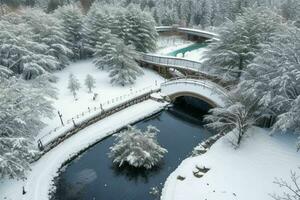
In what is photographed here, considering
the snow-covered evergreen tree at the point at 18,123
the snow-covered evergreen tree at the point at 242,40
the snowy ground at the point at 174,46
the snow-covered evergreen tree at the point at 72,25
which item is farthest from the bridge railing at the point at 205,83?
the snow-covered evergreen tree at the point at 72,25

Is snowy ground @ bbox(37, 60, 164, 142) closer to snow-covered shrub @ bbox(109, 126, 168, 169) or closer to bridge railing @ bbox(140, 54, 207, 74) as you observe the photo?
bridge railing @ bbox(140, 54, 207, 74)

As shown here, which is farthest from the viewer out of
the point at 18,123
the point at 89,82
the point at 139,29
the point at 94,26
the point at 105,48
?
the point at 94,26

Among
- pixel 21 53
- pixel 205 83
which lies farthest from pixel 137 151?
pixel 21 53

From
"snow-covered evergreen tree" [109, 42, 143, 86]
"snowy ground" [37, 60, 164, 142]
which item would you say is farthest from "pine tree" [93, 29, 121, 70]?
"snowy ground" [37, 60, 164, 142]

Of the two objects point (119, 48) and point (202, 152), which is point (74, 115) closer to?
point (119, 48)

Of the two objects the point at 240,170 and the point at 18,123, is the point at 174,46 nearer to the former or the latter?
the point at 240,170

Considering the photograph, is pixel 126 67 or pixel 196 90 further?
pixel 126 67
